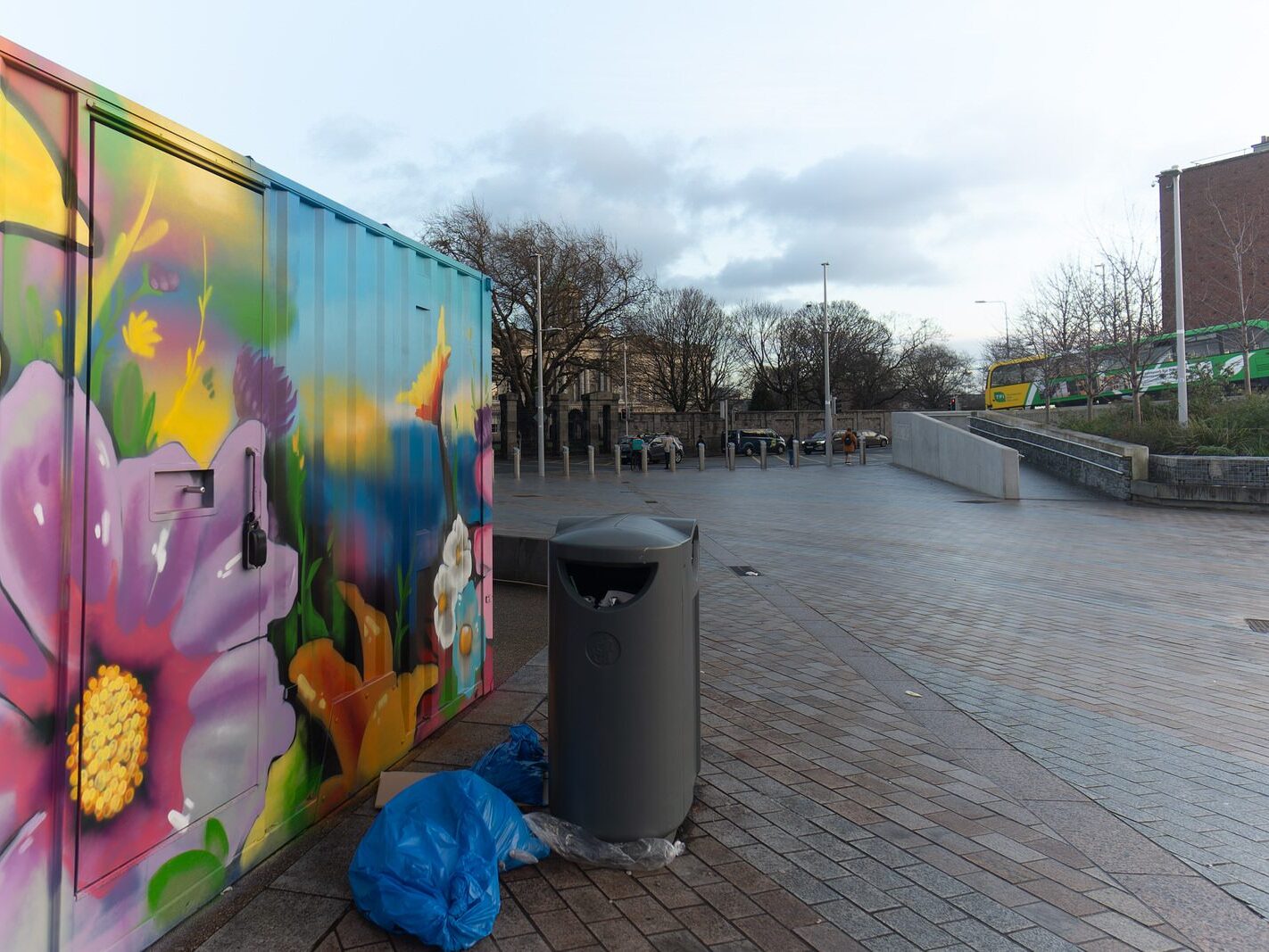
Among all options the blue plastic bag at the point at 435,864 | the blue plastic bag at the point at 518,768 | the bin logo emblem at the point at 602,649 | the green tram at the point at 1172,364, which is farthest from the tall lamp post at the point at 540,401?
the blue plastic bag at the point at 435,864

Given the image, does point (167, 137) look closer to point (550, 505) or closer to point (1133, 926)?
point (1133, 926)

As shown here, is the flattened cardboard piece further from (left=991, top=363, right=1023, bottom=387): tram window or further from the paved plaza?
(left=991, top=363, right=1023, bottom=387): tram window

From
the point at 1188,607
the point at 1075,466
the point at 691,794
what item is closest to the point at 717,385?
the point at 1075,466

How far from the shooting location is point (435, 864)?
2.72 meters

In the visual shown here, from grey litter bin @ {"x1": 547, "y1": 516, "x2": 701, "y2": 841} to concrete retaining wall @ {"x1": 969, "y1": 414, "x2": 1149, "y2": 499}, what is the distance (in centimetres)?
1842

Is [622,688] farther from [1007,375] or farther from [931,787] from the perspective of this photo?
[1007,375]

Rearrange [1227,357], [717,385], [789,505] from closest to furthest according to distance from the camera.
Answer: [789,505] → [1227,357] → [717,385]

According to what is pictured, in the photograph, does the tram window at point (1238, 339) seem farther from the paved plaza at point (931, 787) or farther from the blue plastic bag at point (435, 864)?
the blue plastic bag at point (435, 864)

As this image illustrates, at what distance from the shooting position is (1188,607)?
8.05 meters

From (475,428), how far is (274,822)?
7.77 ft

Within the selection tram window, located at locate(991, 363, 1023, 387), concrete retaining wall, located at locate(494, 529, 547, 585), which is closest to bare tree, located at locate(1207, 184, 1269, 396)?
tram window, located at locate(991, 363, 1023, 387)

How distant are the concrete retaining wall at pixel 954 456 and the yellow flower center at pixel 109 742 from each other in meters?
19.2

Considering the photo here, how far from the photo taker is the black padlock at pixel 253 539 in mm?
A: 3004

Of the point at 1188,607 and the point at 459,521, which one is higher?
the point at 459,521
